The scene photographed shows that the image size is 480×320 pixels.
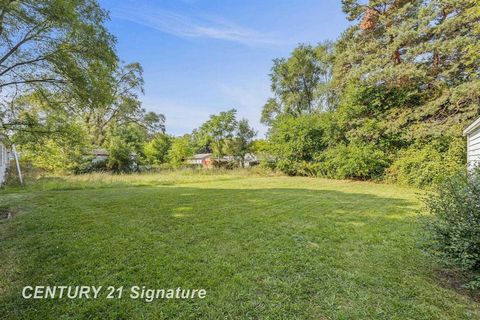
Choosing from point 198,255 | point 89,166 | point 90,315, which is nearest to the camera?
point 90,315

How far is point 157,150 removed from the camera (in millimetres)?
25500

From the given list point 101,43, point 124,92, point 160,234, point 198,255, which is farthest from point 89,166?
point 198,255

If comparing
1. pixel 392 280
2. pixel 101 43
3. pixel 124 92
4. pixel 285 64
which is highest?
pixel 285 64

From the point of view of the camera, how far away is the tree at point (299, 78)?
2056 centimetres

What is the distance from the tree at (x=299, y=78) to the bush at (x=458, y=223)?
18.4m

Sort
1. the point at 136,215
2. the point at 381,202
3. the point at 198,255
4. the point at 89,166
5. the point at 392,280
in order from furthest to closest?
the point at 89,166 → the point at 381,202 → the point at 136,215 → the point at 198,255 → the point at 392,280

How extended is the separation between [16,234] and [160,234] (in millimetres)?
2375

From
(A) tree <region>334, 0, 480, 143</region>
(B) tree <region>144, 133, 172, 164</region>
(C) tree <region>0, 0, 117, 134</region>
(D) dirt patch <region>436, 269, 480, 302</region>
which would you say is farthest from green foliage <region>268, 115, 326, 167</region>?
(B) tree <region>144, 133, 172, 164</region>

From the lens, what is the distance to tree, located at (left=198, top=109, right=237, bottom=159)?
826 inches

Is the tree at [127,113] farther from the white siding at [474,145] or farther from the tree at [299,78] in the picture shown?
the white siding at [474,145]

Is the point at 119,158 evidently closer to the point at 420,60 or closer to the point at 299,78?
the point at 299,78

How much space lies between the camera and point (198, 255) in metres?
3.04

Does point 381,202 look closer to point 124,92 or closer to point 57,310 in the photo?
point 57,310

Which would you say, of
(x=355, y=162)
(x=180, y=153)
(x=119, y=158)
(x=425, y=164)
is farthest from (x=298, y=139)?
(x=119, y=158)
